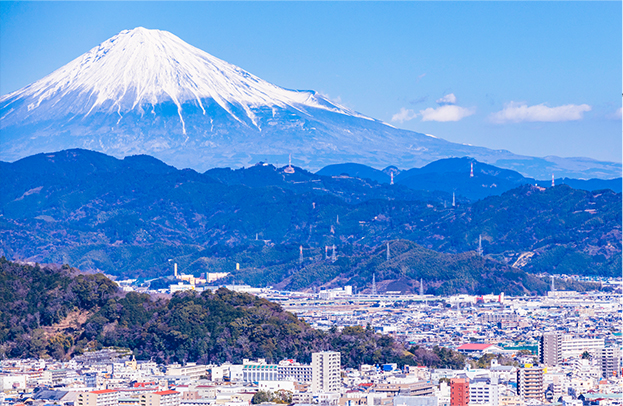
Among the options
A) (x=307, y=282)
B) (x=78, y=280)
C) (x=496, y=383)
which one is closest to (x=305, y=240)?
(x=307, y=282)

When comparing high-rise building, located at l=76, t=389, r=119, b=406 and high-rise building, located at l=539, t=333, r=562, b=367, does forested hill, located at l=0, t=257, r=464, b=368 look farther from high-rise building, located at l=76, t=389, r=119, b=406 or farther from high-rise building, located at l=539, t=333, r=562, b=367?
high-rise building, located at l=76, t=389, r=119, b=406

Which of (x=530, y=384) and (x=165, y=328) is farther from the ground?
(x=165, y=328)

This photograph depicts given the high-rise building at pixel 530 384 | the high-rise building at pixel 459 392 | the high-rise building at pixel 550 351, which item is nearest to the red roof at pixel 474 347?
the high-rise building at pixel 550 351

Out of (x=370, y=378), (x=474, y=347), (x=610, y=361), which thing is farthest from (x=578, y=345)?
(x=370, y=378)

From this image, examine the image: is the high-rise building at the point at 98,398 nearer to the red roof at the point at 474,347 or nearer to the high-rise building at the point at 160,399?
the high-rise building at the point at 160,399

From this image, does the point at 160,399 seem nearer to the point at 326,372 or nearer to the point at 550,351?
the point at 326,372

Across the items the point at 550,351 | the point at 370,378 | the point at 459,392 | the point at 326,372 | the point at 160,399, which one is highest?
the point at 550,351

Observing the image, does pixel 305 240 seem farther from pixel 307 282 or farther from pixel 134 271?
pixel 307 282
